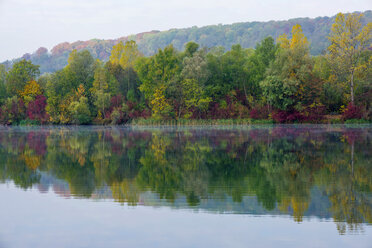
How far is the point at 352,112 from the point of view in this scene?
166 ft

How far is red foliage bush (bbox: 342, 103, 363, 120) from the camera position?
50825 mm

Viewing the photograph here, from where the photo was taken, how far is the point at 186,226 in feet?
28.8

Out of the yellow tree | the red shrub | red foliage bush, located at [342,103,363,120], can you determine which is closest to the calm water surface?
red foliage bush, located at [342,103,363,120]

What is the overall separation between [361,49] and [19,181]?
159 feet

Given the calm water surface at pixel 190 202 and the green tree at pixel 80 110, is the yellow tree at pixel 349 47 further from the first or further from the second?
the calm water surface at pixel 190 202

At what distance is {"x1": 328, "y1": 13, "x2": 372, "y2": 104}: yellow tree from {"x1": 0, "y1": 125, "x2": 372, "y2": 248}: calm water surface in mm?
36626

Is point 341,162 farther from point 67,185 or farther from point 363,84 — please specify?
point 363,84

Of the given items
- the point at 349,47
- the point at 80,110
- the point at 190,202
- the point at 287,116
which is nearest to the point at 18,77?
the point at 80,110

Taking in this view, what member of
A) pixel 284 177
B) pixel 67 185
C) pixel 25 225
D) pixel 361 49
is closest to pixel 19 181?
pixel 67 185

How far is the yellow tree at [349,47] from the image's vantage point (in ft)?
172

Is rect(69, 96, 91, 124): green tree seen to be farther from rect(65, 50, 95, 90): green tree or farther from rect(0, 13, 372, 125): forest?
rect(65, 50, 95, 90): green tree

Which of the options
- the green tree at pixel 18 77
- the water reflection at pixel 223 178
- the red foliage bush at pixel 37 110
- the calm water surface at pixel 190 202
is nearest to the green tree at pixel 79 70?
the red foliage bush at pixel 37 110

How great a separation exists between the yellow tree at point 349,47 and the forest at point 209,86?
4.8 inches

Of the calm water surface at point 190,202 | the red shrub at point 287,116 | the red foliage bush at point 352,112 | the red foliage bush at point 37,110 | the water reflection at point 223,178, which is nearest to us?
the calm water surface at point 190,202
